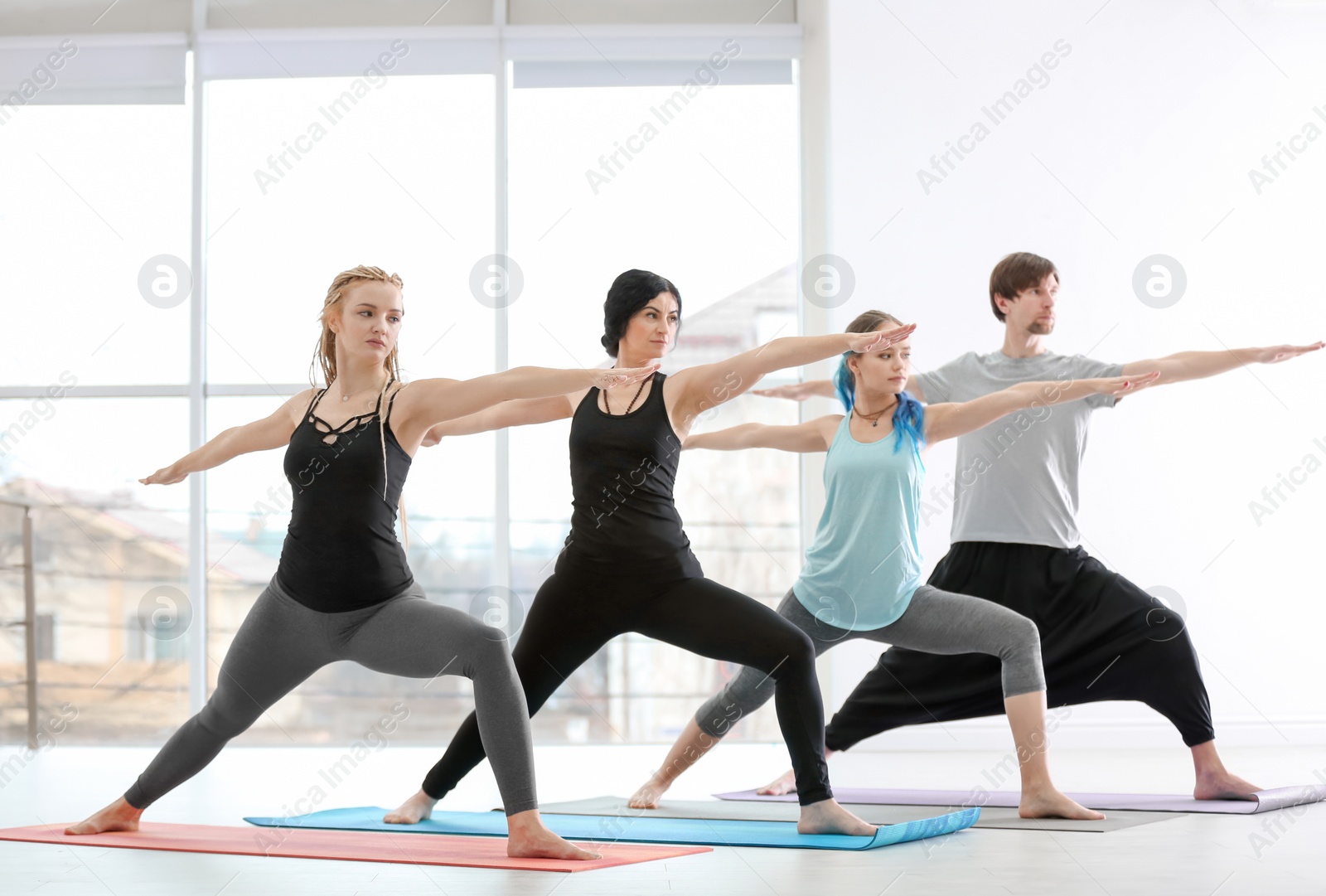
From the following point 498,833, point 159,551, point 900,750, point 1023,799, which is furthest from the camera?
point 159,551

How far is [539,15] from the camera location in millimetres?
5891

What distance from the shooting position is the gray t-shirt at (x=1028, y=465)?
3135 mm

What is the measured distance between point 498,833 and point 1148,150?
419 cm

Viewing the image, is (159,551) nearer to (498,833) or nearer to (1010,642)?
(498,833)

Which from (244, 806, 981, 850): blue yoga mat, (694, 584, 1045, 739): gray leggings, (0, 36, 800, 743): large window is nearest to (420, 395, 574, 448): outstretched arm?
(694, 584, 1045, 739): gray leggings

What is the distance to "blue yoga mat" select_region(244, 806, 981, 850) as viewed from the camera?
231cm

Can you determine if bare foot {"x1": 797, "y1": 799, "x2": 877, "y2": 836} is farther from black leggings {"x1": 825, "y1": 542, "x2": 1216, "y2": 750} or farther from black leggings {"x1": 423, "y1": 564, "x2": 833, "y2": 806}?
black leggings {"x1": 825, "y1": 542, "x2": 1216, "y2": 750}

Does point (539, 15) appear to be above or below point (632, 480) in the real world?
above

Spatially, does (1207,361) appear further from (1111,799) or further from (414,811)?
(414,811)

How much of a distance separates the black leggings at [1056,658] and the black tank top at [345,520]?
4.43ft

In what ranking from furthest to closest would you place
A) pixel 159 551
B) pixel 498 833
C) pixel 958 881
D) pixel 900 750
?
1. pixel 159 551
2. pixel 900 750
3. pixel 498 833
4. pixel 958 881

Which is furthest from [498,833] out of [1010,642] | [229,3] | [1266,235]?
[229,3]

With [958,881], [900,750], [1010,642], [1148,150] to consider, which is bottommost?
[900,750]

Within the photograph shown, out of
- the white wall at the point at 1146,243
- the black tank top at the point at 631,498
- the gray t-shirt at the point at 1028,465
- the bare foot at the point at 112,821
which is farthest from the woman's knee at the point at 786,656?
the white wall at the point at 1146,243
